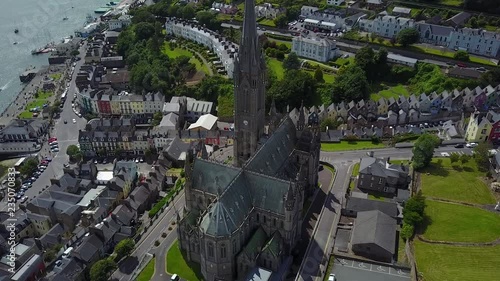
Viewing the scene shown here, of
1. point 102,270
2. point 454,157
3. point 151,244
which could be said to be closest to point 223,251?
point 151,244

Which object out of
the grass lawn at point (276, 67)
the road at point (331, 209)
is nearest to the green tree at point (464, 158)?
the road at point (331, 209)

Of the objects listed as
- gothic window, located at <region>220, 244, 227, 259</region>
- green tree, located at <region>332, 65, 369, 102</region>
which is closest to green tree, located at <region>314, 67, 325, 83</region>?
green tree, located at <region>332, 65, 369, 102</region>

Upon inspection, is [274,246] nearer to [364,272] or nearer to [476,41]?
[364,272]

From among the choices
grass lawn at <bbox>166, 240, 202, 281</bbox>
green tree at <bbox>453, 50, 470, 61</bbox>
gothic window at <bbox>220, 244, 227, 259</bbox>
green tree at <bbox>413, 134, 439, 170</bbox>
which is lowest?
grass lawn at <bbox>166, 240, 202, 281</bbox>

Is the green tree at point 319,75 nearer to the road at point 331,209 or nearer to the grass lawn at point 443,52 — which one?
the grass lawn at point 443,52

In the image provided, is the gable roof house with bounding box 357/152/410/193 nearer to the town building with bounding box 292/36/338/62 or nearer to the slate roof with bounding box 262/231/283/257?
the slate roof with bounding box 262/231/283/257

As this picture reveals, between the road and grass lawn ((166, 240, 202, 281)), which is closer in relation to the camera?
grass lawn ((166, 240, 202, 281))
